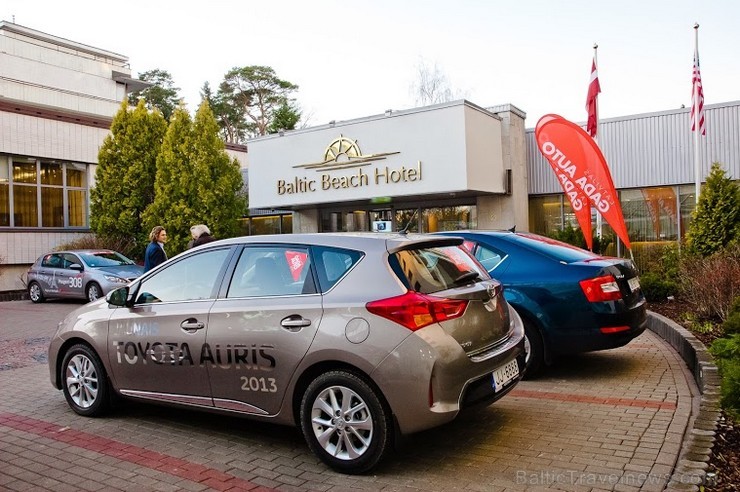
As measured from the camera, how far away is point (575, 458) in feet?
14.6

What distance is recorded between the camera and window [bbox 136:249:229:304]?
5288mm

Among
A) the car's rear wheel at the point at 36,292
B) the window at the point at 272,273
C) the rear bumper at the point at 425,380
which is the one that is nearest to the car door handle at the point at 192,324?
the window at the point at 272,273

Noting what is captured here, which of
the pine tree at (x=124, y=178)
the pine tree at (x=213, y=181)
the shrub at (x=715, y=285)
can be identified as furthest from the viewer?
the pine tree at (x=124, y=178)

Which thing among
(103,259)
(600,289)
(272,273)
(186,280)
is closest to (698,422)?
(600,289)

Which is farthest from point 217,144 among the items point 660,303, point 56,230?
point 660,303

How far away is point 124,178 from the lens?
934 inches

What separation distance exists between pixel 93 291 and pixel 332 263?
48.4 feet

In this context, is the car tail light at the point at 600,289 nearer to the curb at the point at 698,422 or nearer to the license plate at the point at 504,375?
the curb at the point at 698,422

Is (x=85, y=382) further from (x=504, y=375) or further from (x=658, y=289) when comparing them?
(x=658, y=289)

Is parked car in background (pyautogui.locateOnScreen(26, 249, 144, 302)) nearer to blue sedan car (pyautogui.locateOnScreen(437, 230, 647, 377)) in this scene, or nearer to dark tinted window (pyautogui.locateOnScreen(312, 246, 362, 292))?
blue sedan car (pyautogui.locateOnScreen(437, 230, 647, 377))

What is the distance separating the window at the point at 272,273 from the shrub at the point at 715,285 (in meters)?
5.81

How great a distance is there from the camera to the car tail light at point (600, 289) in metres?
6.45

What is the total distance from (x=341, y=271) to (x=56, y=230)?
900 inches

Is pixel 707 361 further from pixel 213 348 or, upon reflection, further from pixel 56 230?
→ pixel 56 230
